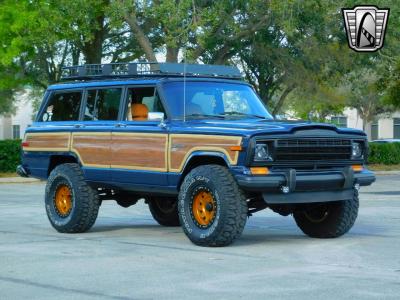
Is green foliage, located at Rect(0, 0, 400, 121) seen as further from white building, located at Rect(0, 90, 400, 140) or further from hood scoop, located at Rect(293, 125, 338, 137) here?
white building, located at Rect(0, 90, 400, 140)

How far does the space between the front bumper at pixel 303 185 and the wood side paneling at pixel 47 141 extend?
11.4ft

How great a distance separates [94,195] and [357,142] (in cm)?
374

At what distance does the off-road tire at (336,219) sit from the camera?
1250 cm

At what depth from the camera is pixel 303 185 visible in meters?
11.4

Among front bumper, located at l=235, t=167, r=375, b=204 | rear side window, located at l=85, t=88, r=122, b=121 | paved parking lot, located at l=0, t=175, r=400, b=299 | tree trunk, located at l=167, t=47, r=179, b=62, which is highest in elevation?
tree trunk, located at l=167, t=47, r=179, b=62

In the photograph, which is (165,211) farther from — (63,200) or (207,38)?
(207,38)

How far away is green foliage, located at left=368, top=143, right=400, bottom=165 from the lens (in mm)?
44438

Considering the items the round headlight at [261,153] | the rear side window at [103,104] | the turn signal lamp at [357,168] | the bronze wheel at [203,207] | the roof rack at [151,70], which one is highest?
the roof rack at [151,70]

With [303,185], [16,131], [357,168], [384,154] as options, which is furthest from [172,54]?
[16,131]

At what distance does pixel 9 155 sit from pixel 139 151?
22496 millimetres

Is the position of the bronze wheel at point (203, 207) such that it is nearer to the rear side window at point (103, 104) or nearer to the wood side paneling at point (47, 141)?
the rear side window at point (103, 104)

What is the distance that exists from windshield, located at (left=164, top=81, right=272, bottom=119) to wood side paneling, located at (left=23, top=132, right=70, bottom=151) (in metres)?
1.97

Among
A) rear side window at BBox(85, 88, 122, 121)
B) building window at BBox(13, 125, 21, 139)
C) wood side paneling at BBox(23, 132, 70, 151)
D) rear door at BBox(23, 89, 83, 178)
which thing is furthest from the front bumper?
building window at BBox(13, 125, 21, 139)

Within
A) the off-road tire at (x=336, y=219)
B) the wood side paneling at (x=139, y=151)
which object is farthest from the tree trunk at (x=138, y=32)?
the off-road tire at (x=336, y=219)
